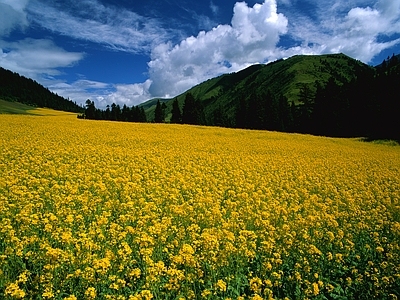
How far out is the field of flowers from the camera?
14.1 ft

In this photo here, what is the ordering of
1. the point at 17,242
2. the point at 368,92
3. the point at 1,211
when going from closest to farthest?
the point at 17,242 → the point at 1,211 → the point at 368,92

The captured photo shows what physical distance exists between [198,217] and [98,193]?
3.30m

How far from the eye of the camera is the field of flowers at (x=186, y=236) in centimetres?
429

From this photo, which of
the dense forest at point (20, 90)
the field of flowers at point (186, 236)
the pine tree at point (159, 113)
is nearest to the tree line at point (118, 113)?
the pine tree at point (159, 113)

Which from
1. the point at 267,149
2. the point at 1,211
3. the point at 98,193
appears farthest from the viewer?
the point at 267,149

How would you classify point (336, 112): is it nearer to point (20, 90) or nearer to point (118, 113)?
point (118, 113)

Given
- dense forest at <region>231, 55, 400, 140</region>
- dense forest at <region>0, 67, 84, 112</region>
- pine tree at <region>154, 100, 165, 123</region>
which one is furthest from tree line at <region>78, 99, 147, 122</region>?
dense forest at <region>0, 67, 84, 112</region>

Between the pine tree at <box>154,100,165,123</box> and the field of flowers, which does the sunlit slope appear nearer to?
the pine tree at <box>154,100,165,123</box>

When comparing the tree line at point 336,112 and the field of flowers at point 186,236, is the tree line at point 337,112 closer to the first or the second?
the tree line at point 336,112

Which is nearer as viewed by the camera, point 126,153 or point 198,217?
point 198,217

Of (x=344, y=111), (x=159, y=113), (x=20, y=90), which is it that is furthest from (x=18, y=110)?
(x=20, y=90)

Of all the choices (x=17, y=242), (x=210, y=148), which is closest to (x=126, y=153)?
(x=210, y=148)

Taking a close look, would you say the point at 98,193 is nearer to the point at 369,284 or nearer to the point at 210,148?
the point at 369,284

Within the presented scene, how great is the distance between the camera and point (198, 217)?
22.5 ft
